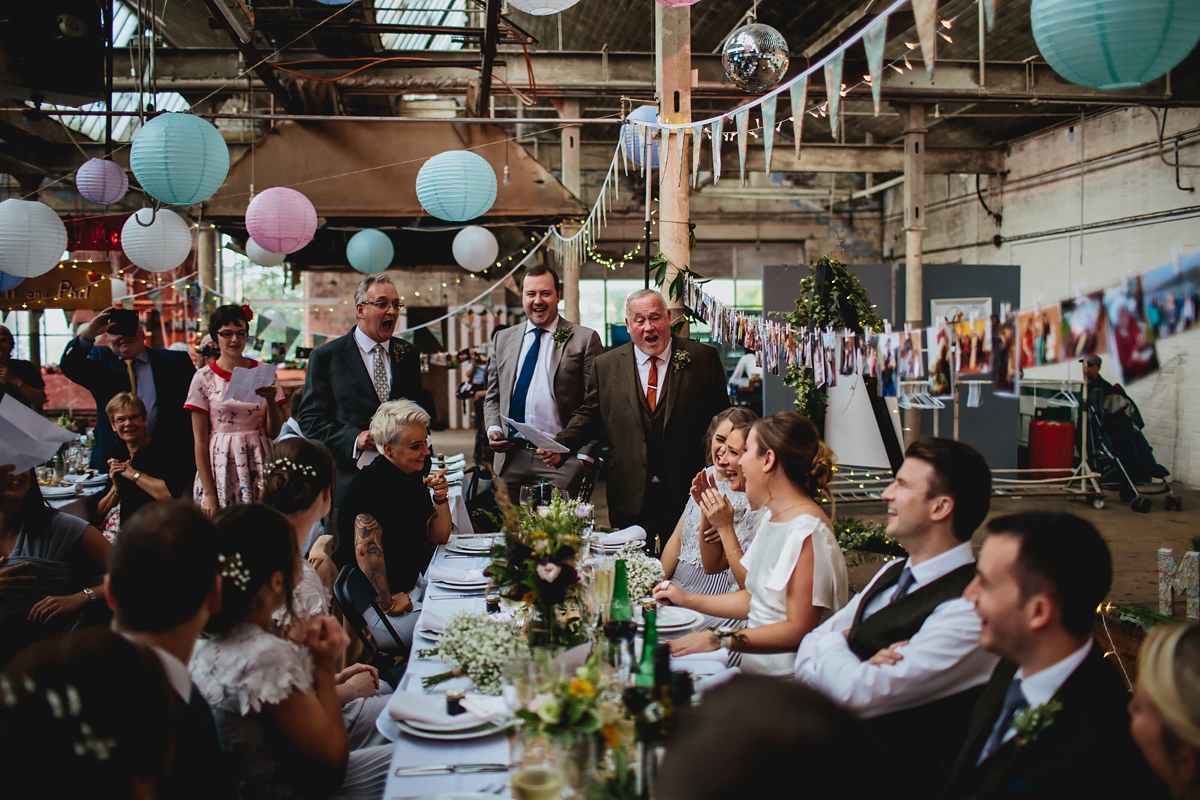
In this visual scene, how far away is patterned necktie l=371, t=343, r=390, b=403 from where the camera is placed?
394 cm

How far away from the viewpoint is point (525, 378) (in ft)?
14.1

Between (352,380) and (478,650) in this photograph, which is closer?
(478,650)

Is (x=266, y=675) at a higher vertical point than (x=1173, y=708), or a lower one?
lower

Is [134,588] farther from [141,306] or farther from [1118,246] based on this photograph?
[141,306]

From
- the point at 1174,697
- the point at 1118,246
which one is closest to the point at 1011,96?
the point at 1118,246

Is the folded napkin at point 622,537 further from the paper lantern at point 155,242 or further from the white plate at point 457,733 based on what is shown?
the paper lantern at point 155,242

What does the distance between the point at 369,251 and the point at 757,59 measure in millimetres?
5111

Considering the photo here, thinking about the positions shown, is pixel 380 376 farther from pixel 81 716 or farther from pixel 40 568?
pixel 81 716

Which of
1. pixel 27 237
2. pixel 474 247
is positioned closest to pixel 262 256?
pixel 474 247

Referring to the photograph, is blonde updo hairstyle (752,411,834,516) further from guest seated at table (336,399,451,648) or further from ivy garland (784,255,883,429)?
ivy garland (784,255,883,429)

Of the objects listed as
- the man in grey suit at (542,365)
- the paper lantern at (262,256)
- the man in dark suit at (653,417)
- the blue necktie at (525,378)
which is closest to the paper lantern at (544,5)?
the man in grey suit at (542,365)

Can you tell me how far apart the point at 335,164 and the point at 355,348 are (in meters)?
5.16

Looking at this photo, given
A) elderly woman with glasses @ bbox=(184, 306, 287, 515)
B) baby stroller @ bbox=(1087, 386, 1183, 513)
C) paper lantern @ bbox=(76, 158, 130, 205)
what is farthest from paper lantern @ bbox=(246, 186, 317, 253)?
baby stroller @ bbox=(1087, 386, 1183, 513)

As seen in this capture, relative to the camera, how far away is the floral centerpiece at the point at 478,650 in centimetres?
182
